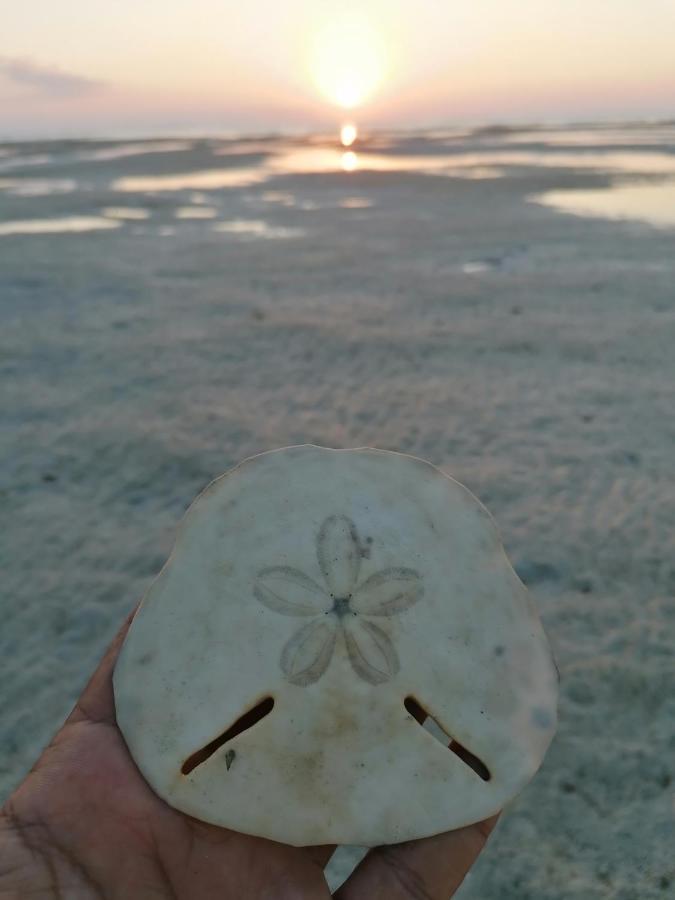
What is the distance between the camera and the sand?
1967 millimetres

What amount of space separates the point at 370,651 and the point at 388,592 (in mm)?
144

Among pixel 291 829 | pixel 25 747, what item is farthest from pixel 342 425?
pixel 291 829

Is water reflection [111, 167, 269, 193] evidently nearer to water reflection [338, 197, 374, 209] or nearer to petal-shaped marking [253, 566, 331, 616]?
water reflection [338, 197, 374, 209]

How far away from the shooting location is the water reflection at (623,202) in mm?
8625

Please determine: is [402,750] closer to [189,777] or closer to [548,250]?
[189,777]

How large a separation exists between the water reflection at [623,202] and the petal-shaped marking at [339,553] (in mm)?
7646

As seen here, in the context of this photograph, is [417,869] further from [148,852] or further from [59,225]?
[59,225]

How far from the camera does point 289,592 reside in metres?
1.64

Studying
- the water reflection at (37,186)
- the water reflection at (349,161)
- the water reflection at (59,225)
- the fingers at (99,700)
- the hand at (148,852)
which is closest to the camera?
the hand at (148,852)

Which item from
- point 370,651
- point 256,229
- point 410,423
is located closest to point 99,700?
point 370,651

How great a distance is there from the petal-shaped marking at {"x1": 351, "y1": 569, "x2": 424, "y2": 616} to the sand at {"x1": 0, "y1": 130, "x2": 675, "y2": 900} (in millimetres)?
701

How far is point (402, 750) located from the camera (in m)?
1.54

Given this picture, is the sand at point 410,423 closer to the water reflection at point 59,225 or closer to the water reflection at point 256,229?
the water reflection at point 256,229

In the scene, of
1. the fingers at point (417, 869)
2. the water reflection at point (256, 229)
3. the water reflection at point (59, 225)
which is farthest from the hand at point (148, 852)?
the water reflection at point (59, 225)
